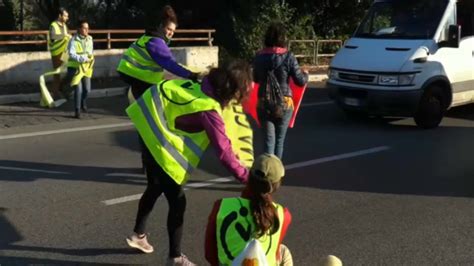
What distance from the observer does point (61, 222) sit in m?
5.48

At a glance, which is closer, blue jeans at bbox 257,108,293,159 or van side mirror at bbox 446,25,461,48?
blue jeans at bbox 257,108,293,159

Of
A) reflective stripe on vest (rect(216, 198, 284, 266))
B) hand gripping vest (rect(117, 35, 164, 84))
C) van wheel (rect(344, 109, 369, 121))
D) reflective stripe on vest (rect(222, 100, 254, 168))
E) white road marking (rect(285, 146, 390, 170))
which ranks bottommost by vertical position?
van wheel (rect(344, 109, 369, 121))

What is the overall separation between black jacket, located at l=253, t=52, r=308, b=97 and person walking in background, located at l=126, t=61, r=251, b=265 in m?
2.29

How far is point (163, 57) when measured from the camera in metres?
5.91

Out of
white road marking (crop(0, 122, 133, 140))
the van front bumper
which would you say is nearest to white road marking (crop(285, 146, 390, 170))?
the van front bumper

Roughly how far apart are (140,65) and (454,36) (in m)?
5.88

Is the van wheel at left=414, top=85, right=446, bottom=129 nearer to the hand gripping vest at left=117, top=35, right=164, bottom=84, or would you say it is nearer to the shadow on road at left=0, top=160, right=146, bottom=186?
the shadow on road at left=0, top=160, right=146, bottom=186

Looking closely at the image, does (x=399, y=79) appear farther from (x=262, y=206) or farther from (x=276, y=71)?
(x=262, y=206)

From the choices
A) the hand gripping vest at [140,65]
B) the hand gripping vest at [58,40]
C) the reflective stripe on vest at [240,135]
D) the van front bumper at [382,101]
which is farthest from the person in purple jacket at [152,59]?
the hand gripping vest at [58,40]

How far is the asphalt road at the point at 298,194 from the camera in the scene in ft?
16.1

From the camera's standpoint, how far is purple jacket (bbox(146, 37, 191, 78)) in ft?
19.2

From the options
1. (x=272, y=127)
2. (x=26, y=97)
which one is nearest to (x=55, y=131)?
(x=26, y=97)

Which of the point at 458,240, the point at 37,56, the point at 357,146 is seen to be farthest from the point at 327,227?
the point at 37,56

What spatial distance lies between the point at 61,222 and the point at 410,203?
3.26 metres
